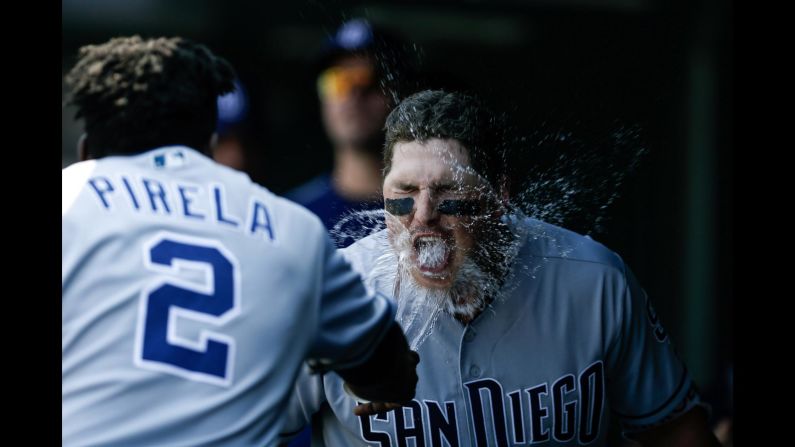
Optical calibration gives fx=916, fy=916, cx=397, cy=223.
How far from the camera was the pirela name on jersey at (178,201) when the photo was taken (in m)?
1.62

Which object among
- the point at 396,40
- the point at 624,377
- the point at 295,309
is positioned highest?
the point at 396,40

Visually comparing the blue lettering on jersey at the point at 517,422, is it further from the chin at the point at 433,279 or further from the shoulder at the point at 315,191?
the shoulder at the point at 315,191

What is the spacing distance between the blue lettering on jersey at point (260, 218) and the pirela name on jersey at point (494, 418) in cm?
53

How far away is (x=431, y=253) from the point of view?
1974mm

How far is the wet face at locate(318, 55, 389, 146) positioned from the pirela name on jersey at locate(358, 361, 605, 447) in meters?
Answer: 0.62

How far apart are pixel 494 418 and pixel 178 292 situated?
2.54ft

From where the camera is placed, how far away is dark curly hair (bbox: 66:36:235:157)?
1759 mm

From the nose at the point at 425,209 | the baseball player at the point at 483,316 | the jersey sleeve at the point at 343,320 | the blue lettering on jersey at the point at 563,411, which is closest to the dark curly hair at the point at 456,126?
the baseball player at the point at 483,316

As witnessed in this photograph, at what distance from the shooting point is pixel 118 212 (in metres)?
1.60

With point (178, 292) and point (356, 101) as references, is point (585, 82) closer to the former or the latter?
point (356, 101)

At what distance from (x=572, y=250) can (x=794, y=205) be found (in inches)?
24.7

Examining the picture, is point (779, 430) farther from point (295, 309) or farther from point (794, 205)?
point (295, 309)

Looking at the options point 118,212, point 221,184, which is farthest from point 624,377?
point 118,212
